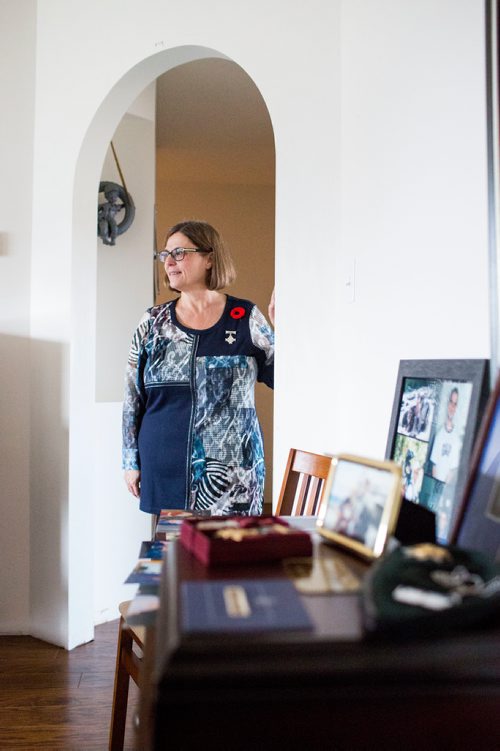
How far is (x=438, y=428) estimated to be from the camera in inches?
46.6

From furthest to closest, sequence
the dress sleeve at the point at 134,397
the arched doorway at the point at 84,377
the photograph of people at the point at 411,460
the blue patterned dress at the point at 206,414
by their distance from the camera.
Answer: the arched doorway at the point at 84,377 < the dress sleeve at the point at 134,397 < the blue patterned dress at the point at 206,414 < the photograph of people at the point at 411,460

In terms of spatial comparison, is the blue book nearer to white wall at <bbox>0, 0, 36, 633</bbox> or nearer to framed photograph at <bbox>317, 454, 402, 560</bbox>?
framed photograph at <bbox>317, 454, 402, 560</bbox>

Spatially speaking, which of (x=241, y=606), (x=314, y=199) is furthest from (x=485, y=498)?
(x=314, y=199)

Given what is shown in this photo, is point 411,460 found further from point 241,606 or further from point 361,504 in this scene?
point 241,606

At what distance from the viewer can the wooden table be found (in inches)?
22.5

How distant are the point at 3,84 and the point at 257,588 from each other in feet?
9.07

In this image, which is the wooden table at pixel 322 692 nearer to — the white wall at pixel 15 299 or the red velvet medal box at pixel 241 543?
the red velvet medal box at pixel 241 543

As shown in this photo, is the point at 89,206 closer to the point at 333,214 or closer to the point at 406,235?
the point at 333,214

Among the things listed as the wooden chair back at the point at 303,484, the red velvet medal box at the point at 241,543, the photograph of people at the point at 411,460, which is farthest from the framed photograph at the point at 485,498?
the wooden chair back at the point at 303,484

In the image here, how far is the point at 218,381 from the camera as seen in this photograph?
2340mm

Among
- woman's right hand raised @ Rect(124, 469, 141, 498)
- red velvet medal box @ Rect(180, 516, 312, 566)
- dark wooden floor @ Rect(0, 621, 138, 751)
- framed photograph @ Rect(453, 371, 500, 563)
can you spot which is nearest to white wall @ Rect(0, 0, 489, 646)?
dark wooden floor @ Rect(0, 621, 138, 751)

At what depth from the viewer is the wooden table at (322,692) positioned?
571mm

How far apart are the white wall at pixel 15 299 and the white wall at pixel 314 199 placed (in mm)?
48

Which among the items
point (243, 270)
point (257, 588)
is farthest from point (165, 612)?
point (243, 270)
